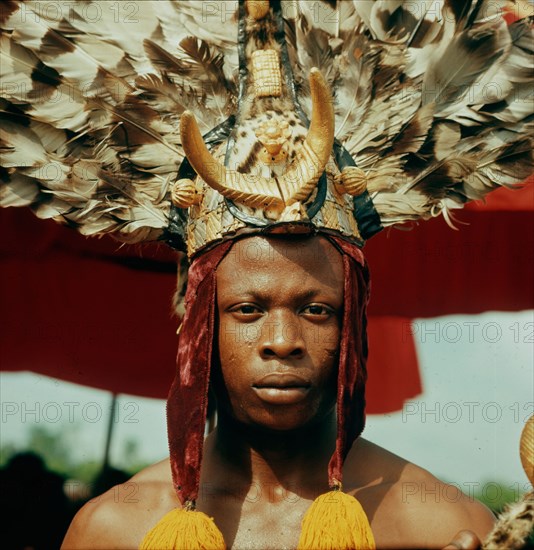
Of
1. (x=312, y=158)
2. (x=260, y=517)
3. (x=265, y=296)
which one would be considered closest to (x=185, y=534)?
(x=260, y=517)

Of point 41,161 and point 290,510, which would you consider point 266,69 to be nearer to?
point 41,161

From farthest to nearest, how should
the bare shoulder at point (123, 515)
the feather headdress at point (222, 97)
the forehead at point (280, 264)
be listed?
the feather headdress at point (222, 97), the bare shoulder at point (123, 515), the forehead at point (280, 264)

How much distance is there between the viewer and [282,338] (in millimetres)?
3742

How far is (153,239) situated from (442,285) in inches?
58.1

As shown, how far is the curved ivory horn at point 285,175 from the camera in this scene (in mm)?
3826

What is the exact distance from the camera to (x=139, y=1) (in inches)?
182

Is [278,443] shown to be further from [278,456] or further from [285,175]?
[285,175]

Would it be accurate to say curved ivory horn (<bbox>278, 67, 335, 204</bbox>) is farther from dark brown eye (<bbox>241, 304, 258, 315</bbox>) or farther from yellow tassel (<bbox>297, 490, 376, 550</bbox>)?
yellow tassel (<bbox>297, 490, 376, 550</bbox>)

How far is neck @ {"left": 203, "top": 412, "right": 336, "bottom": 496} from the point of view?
402 cm

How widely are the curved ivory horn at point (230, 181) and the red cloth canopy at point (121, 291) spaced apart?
1376 mm

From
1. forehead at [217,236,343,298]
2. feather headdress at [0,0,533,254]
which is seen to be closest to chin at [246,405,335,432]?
forehead at [217,236,343,298]

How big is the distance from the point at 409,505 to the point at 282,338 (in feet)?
2.46

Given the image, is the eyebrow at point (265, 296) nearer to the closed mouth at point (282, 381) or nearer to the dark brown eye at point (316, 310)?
the dark brown eye at point (316, 310)

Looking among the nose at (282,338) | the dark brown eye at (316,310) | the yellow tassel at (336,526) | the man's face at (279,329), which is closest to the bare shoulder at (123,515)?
the man's face at (279,329)
